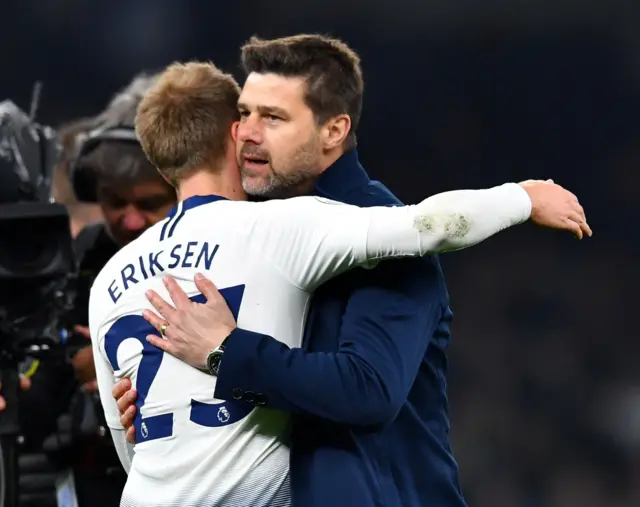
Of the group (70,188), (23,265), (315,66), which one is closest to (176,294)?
(315,66)

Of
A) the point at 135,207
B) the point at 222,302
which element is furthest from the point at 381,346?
the point at 135,207

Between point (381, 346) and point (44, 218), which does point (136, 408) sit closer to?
point (381, 346)

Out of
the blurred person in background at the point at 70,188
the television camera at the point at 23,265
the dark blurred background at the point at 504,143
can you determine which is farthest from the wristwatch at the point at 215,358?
the dark blurred background at the point at 504,143

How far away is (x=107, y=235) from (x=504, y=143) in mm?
2172

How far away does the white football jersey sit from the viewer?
1.61m

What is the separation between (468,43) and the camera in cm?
485

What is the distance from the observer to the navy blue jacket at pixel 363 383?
1573 mm

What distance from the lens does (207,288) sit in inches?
64.9

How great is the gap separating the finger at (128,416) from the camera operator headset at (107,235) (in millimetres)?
979

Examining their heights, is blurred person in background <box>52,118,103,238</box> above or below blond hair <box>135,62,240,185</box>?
below

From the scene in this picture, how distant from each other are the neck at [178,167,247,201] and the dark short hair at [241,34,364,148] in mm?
155

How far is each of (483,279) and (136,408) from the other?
10.2 feet

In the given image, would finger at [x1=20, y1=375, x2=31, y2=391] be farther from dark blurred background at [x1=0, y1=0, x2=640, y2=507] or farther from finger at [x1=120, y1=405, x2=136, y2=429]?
dark blurred background at [x1=0, y1=0, x2=640, y2=507]

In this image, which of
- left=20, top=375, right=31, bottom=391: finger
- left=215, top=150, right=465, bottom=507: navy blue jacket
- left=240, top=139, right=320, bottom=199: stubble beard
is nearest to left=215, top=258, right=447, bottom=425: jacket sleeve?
left=215, top=150, right=465, bottom=507: navy blue jacket
